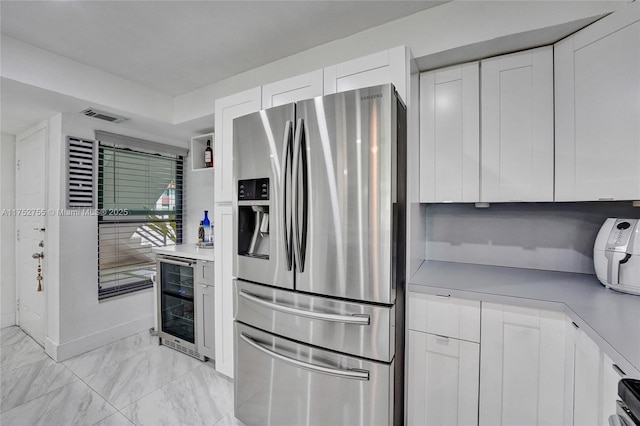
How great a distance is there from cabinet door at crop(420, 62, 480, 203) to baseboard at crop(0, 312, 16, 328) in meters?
4.71

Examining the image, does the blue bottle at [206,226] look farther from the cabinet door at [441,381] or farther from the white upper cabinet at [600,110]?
the white upper cabinet at [600,110]

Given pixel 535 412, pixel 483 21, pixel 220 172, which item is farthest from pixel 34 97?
pixel 535 412

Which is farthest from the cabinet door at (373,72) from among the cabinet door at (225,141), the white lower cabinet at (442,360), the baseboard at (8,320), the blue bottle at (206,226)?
the baseboard at (8,320)

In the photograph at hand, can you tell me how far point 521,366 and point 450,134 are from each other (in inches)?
51.0

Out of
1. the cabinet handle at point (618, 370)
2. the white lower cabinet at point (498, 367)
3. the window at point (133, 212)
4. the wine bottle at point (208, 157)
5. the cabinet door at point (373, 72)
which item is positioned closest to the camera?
the cabinet handle at point (618, 370)

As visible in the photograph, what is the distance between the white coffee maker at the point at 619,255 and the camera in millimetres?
1331

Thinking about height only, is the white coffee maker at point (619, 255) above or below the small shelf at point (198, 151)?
below

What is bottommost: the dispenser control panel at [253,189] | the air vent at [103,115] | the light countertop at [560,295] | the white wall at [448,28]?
the light countertop at [560,295]

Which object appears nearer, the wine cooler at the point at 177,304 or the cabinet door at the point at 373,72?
the cabinet door at the point at 373,72

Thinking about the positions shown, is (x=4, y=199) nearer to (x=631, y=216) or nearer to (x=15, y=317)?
(x=15, y=317)

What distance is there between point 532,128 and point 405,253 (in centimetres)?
102

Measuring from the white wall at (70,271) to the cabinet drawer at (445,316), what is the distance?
9.94 ft

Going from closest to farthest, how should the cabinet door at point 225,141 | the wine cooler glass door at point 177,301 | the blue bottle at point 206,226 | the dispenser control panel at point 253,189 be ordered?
the dispenser control panel at point 253,189, the cabinet door at point 225,141, the wine cooler glass door at point 177,301, the blue bottle at point 206,226

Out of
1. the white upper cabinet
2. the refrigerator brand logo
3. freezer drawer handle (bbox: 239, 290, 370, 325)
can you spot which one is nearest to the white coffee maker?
the white upper cabinet
